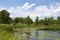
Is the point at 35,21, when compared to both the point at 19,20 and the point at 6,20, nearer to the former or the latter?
the point at 19,20

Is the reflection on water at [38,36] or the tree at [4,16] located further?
the tree at [4,16]

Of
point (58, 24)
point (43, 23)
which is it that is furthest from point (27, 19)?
point (58, 24)

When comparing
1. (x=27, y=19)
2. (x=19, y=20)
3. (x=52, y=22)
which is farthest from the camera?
(x=52, y=22)

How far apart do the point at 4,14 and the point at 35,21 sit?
102ft

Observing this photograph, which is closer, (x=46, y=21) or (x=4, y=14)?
(x=4, y=14)

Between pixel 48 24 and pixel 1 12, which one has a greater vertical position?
pixel 1 12

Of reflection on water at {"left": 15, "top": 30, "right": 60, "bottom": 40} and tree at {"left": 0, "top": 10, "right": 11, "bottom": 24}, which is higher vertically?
tree at {"left": 0, "top": 10, "right": 11, "bottom": 24}

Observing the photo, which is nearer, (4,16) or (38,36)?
(38,36)

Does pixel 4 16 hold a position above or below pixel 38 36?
above

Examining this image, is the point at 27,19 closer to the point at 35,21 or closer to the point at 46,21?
the point at 35,21

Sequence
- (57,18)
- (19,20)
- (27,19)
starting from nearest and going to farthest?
(27,19) < (19,20) < (57,18)

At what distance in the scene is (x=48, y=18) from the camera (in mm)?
109688

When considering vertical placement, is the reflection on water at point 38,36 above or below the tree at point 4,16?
below

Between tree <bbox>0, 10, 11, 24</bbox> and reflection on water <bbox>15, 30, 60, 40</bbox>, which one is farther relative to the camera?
tree <bbox>0, 10, 11, 24</bbox>
